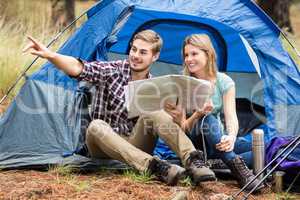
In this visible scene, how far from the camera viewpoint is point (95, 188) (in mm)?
3322

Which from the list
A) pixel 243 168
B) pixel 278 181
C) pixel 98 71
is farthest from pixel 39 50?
pixel 278 181

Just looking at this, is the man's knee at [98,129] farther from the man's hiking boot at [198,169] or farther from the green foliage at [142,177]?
the man's hiking boot at [198,169]

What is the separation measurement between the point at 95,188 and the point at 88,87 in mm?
948

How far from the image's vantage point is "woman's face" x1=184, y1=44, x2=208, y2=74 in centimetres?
368

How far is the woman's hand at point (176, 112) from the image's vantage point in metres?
3.54

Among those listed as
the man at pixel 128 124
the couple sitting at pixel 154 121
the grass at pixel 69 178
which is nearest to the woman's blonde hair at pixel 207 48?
the couple sitting at pixel 154 121

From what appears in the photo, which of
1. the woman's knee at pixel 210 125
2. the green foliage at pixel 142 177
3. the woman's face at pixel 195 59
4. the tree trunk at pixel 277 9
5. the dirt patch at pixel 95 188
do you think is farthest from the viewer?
the tree trunk at pixel 277 9

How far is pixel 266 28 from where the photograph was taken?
434cm

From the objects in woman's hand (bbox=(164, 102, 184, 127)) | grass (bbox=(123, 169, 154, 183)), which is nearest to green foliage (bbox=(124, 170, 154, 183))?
grass (bbox=(123, 169, 154, 183))

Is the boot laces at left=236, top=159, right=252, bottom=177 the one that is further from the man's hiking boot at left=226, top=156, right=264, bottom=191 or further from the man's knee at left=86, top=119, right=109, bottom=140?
the man's knee at left=86, top=119, right=109, bottom=140

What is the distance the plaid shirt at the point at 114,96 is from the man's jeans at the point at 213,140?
41 cm

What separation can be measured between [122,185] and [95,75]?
702mm

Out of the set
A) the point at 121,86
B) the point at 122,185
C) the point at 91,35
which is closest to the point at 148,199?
the point at 122,185

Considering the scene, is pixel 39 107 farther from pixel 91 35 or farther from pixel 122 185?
pixel 122 185
